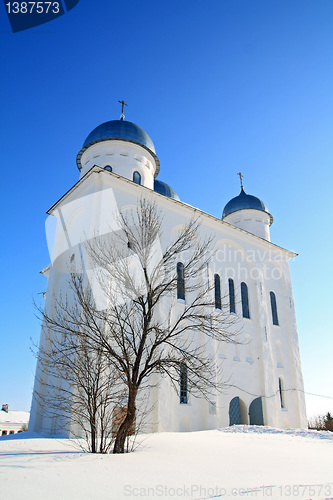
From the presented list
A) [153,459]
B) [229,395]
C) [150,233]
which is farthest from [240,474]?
[229,395]

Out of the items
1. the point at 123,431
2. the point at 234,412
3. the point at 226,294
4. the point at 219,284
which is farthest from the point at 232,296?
the point at 123,431

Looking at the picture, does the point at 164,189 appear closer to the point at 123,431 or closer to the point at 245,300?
the point at 245,300

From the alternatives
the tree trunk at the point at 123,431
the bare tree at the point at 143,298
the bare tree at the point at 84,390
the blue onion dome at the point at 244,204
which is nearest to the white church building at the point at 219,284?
the bare tree at the point at 143,298

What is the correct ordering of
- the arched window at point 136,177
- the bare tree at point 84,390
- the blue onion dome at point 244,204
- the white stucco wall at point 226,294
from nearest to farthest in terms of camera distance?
the bare tree at point 84,390 < the white stucco wall at point 226,294 < the arched window at point 136,177 < the blue onion dome at point 244,204

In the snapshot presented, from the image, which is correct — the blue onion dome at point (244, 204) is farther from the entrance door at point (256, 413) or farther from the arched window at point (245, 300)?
the entrance door at point (256, 413)

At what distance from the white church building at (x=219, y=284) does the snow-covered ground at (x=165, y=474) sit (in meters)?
6.41

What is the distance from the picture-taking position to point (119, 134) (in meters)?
17.8

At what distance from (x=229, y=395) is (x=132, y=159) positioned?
1135cm

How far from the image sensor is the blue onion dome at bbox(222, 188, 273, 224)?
76.4 feet

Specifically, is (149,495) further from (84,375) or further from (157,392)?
(157,392)

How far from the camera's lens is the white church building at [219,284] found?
14750mm

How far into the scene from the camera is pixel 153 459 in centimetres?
679

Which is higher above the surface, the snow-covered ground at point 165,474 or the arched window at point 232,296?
the arched window at point 232,296

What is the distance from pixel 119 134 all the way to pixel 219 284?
27.8ft
